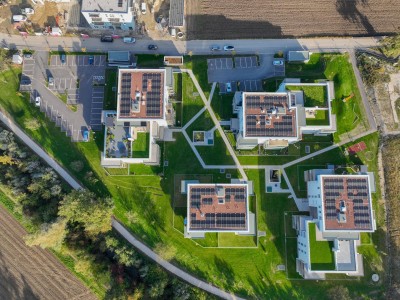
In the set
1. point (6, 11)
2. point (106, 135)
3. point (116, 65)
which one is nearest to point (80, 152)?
point (106, 135)

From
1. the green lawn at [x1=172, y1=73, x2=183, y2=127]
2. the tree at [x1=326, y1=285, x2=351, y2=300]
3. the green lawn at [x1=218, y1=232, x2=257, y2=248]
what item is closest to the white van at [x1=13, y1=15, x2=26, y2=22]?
the green lawn at [x1=172, y1=73, x2=183, y2=127]

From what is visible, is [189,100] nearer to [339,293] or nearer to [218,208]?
[218,208]

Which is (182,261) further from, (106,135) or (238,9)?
(238,9)

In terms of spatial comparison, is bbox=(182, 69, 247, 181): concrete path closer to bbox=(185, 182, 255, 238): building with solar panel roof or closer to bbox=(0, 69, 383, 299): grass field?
bbox=(0, 69, 383, 299): grass field

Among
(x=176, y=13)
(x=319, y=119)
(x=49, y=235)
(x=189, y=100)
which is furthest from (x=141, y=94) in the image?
(x=319, y=119)

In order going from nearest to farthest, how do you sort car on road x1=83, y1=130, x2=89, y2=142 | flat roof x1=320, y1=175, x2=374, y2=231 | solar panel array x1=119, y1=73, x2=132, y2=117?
flat roof x1=320, y1=175, x2=374, y2=231
solar panel array x1=119, y1=73, x2=132, y2=117
car on road x1=83, y1=130, x2=89, y2=142
